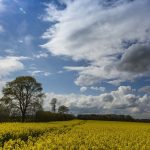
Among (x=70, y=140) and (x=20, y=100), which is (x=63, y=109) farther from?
(x=70, y=140)

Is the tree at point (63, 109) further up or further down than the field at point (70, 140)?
further up

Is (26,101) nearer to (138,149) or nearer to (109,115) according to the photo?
(109,115)

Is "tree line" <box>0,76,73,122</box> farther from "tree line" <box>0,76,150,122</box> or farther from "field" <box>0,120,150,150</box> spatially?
"field" <box>0,120,150,150</box>

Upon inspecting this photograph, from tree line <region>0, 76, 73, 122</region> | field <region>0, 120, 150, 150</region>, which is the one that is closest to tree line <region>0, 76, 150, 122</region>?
tree line <region>0, 76, 73, 122</region>

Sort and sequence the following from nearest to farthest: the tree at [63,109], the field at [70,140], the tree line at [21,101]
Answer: the field at [70,140] → the tree line at [21,101] → the tree at [63,109]

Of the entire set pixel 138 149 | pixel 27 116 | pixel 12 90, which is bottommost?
pixel 138 149

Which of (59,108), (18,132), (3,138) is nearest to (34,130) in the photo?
(18,132)

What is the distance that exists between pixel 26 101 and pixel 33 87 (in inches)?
126

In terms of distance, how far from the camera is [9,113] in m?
77.8

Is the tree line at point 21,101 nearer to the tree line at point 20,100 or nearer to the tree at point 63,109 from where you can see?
the tree line at point 20,100

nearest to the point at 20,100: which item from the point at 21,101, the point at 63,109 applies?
the point at 21,101

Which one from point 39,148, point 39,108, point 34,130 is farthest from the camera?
point 39,108

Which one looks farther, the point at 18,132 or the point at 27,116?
the point at 27,116

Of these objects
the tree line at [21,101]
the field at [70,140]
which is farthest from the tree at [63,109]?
the field at [70,140]
